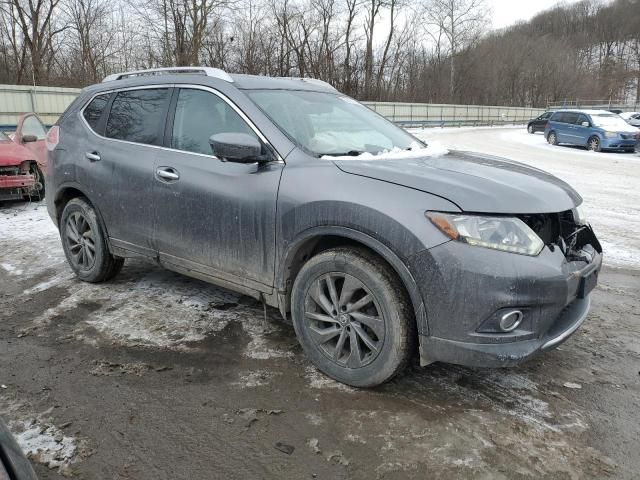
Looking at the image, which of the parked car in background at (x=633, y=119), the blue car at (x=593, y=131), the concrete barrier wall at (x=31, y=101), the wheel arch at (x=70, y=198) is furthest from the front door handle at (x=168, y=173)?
the parked car in background at (x=633, y=119)

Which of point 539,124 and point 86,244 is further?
point 539,124

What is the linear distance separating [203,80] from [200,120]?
0.97ft

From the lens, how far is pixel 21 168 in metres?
8.85

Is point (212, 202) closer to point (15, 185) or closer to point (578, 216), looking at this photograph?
point (578, 216)

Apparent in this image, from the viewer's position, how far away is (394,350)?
9.16 feet

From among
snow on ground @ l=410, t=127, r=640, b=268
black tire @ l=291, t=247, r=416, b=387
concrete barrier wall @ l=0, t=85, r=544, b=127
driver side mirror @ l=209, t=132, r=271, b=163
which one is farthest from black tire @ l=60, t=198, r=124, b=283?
concrete barrier wall @ l=0, t=85, r=544, b=127

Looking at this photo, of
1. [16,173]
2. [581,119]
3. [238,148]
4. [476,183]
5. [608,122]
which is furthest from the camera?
[581,119]

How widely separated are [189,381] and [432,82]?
53993 millimetres

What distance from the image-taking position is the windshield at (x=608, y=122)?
20.3m

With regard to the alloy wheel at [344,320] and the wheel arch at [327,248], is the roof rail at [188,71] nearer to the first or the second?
the wheel arch at [327,248]

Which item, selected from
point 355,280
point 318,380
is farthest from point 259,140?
point 318,380

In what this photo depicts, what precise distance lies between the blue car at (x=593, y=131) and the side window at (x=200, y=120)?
20314 mm

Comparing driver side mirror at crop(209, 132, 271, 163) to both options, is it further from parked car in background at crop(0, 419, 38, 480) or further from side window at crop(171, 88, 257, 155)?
Result: parked car in background at crop(0, 419, 38, 480)

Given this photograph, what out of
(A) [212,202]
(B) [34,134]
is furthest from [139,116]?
(B) [34,134]
